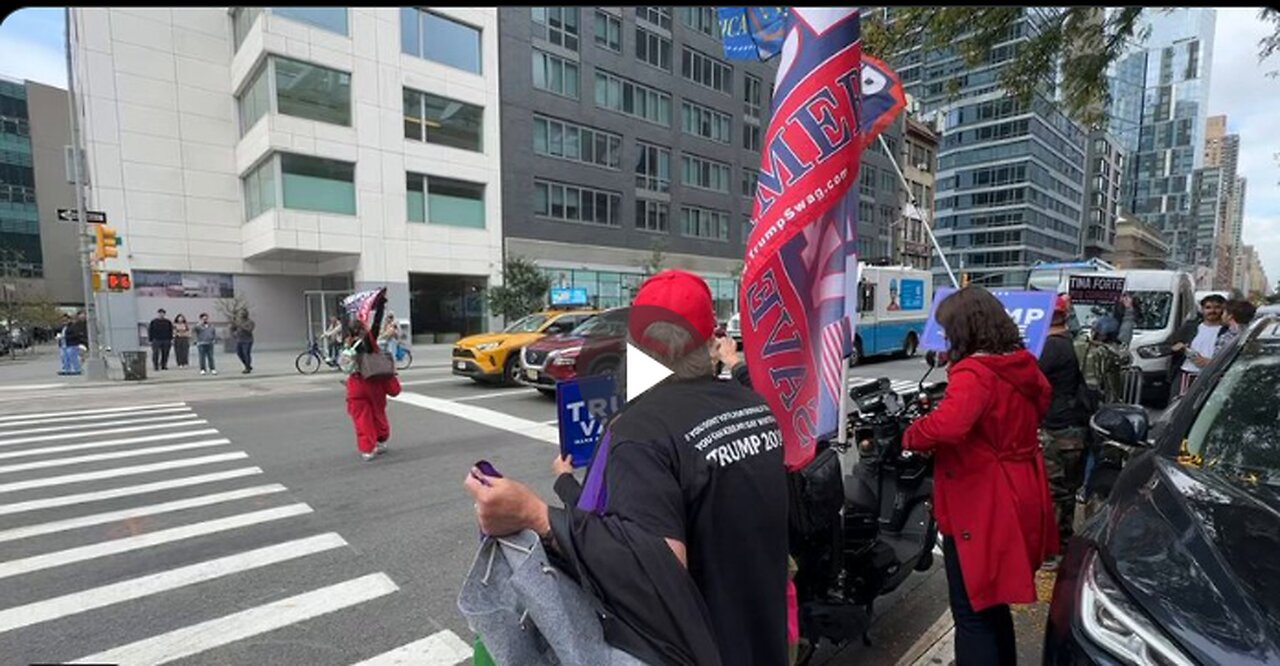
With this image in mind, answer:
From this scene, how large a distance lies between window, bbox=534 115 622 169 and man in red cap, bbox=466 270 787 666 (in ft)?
98.7

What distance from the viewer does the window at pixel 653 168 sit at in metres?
34.3

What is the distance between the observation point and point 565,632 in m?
1.14

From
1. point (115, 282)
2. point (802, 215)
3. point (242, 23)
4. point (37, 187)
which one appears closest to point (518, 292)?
point (115, 282)

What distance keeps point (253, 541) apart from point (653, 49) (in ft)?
115

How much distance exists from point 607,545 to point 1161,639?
1578 mm

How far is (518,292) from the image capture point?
25.6 m

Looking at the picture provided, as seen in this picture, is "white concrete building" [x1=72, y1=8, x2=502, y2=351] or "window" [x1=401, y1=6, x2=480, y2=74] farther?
"window" [x1=401, y1=6, x2=480, y2=74]

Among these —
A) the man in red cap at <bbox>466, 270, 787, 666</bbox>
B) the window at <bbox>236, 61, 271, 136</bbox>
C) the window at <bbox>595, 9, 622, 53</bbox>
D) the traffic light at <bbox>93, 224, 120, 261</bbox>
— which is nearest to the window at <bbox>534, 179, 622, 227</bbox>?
the window at <bbox>595, 9, 622, 53</bbox>

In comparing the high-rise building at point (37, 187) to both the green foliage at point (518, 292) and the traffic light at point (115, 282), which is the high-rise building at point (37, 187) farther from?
the green foliage at point (518, 292)

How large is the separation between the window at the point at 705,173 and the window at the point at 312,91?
19.4 m

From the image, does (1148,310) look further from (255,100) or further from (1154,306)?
(255,100)

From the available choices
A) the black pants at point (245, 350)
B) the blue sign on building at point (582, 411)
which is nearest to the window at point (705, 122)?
the black pants at point (245, 350)

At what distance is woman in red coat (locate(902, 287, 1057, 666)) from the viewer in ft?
8.03

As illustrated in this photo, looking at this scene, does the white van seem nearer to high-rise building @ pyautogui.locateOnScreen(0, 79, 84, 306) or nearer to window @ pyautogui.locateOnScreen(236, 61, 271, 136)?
window @ pyautogui.locateOnScreen(236, 61, 271, 136)
